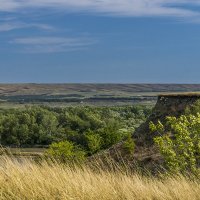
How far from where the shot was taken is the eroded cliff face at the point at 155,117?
54438 millimetres

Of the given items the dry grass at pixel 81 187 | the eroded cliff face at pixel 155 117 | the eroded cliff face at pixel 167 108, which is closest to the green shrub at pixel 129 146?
the eroded cliff face at pixel 155 117

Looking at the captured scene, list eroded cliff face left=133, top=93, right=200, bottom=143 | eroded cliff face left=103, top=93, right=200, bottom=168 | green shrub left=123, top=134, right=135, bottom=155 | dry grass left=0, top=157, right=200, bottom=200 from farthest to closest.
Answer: eroded cliff face left=133, top=93, right=200, bottom=143 → green shrub left=123, top=134, right=135, bottom=155 → eroded cliff face left=103, top=93, right=200, bottom=168 → dry grass left=0, top=157, right=200, bottom=200

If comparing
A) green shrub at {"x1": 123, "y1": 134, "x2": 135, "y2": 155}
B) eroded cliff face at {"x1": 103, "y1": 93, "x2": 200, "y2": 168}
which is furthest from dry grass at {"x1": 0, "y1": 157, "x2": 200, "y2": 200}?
green shrub at {"x1": 123, "y1": 134, "x2": 135, "y2": 155}

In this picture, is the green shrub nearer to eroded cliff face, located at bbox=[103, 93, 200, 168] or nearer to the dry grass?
eroded cliff face, located at bbox=[103, 93, 200, 168]

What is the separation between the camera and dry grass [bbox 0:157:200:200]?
28.2 ft

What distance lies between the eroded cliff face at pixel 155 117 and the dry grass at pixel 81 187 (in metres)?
42.6

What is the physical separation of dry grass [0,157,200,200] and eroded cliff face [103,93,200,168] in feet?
140

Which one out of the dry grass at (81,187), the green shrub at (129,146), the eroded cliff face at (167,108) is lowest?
the green shrub at (129,146)

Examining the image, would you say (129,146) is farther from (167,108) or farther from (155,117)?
(167,108)

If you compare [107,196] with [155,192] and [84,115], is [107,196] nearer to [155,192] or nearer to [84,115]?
[155,192]

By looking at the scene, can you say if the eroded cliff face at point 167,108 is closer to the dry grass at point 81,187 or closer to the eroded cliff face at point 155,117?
the eroded cliff face at point 155,117

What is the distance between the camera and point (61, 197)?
335 inches

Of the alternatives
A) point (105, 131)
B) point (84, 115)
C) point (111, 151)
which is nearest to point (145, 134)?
point (111, 151)

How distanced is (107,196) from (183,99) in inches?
1998
